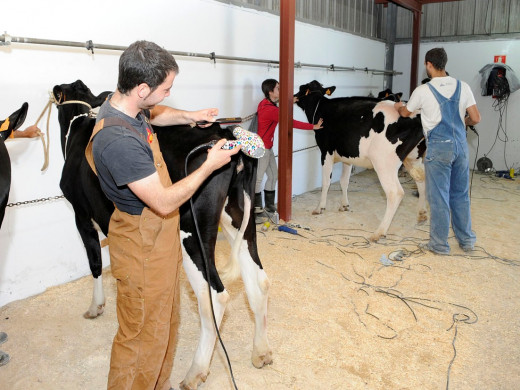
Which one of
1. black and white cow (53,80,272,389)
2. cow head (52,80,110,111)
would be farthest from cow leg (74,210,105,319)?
cow head (52,80,110,111)

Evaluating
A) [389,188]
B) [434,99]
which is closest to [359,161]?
[389,188]

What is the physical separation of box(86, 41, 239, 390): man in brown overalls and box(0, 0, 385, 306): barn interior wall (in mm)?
2181

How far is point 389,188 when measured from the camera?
5336 millimetres

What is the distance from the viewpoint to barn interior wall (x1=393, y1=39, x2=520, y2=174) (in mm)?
9438

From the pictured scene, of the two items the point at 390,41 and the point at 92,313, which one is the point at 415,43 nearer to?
the point at 390,41

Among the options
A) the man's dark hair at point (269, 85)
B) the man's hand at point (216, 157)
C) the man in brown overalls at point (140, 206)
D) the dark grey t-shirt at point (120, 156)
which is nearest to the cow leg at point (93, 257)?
the man in brown overalls at point (140, 206)

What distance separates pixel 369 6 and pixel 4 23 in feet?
26.5

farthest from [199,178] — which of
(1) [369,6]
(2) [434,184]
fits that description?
(1) [369,6]

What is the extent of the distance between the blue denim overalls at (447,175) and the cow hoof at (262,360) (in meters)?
2.65

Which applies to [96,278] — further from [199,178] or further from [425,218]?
[425,218]

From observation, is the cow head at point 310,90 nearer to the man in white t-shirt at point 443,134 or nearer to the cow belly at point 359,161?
the cow belly at point 359,161

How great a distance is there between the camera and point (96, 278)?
3572 millimetres

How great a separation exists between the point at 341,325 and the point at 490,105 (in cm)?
814

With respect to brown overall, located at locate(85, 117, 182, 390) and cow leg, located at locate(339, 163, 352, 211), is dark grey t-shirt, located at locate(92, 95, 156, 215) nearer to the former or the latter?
brown overall, located at locate(85, 117, 182, 390)
